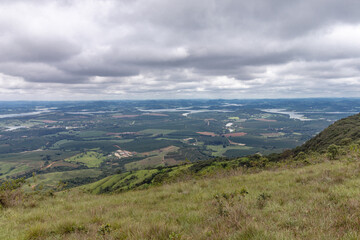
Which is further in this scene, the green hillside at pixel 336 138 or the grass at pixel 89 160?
the grass at pixel 89 160

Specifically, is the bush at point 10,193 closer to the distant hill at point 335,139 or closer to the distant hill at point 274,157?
the distant hill at point 274,157

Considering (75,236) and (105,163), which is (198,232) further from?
(105,163)

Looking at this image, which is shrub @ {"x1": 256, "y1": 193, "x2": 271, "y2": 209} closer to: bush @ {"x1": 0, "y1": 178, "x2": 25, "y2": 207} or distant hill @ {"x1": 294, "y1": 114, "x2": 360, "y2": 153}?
bush @ {"x1": 0, "y1": 178, "x2": 25, "y2": 207}

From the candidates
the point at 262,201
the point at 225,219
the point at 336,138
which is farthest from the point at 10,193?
the point at 336,138

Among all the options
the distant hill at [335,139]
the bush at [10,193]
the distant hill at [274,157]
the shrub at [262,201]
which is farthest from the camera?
the distant hill at [335,139]

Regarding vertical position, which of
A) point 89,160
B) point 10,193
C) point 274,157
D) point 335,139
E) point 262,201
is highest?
point 262,201

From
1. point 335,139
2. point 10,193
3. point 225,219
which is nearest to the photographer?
point 225,219

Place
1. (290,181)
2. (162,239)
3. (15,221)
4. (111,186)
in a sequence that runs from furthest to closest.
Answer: (111,186) → (290,181) → (15,221) → (162,239)

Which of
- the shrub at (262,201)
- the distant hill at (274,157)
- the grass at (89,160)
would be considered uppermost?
the shrub at (262,201)

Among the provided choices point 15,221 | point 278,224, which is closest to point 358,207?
point 278,224

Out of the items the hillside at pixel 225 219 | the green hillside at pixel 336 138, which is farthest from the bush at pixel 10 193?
the green hillside at pixel 336 138

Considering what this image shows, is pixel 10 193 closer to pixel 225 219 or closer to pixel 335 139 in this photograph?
pixel 225 219
